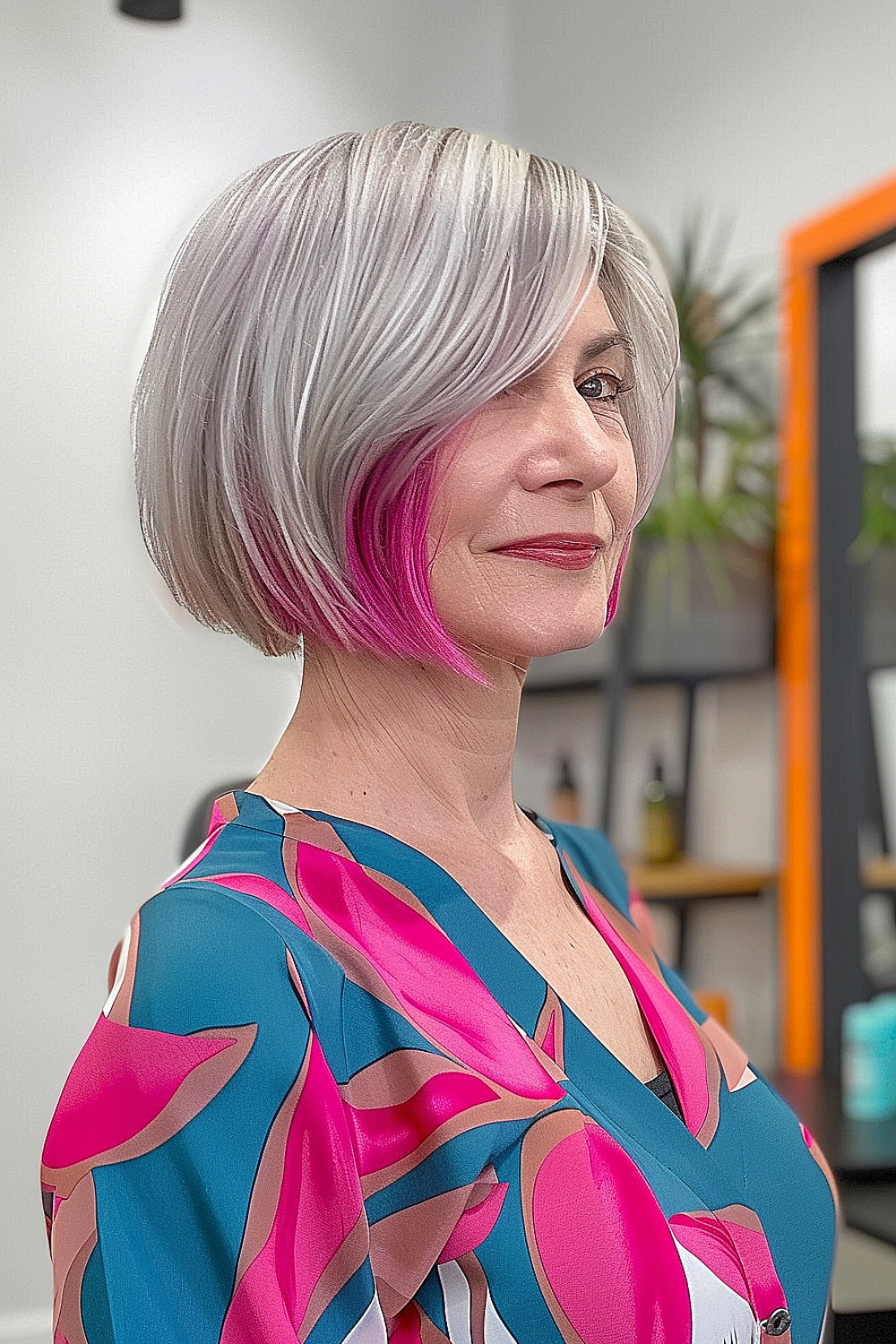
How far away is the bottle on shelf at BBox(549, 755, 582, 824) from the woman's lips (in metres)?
2.45

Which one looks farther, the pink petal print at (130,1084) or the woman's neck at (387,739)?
the woman's neck at (387,739)

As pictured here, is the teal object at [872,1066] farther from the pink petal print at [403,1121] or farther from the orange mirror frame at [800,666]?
the pink petal print at [403,1121]

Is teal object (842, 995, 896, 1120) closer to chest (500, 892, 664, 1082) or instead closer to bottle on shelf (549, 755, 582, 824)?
bottle on shelf (549, 755, 582, 824)

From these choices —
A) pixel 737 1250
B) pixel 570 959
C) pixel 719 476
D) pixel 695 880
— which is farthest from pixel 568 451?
pixel 695 880

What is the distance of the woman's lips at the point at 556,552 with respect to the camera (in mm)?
751

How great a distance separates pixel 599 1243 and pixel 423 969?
16 centimetres

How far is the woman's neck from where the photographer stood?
31.4 inches

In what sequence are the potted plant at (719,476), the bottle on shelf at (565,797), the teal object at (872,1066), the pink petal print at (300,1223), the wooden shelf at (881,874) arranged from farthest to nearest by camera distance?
the bottle on shelf at (565,797) → the potted plant at (719,476) → the wooden shelf at (881,874) → the teal object at (872,1066) → the pink petal print at (300,1223)

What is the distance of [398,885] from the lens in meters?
0.76

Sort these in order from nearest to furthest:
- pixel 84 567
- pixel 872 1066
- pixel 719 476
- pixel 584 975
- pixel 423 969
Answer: pixel 423 969
pixel 584 975
pixel 872 1066
pixel 719 476
pixel 84 567

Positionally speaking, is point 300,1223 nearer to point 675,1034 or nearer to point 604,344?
point 675,1034

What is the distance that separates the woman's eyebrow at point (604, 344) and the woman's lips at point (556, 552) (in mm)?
107

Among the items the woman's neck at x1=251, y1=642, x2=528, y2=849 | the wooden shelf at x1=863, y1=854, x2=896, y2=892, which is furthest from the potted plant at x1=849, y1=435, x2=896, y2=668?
the woman's neck at x1=251, y1=642, x2=528, y2=849

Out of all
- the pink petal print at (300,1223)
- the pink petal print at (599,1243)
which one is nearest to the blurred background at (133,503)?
the pink petal print at (599,1243)
